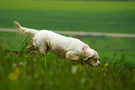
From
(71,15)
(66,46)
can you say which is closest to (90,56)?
(66,46)

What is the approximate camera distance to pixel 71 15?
8.40 m

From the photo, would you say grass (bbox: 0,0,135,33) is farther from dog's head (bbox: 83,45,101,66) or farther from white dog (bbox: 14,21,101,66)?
dog's head (bbox: 83,45,101,66)

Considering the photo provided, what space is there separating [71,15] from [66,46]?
3934 mm

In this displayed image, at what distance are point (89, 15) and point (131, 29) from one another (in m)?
1.49

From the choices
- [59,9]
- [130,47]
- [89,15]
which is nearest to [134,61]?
[130,47]

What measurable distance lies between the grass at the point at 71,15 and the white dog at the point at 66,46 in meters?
3.07

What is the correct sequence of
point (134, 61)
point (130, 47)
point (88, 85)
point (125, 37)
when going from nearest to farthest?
point (88, 85) < point (134, 61) < point (130, 47) < point (125, 37)

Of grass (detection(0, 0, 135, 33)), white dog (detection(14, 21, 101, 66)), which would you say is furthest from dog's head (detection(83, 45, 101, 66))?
grass (detection(0, 0, 135, 33))

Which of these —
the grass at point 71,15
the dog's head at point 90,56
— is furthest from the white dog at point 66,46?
the grass at point 71,15

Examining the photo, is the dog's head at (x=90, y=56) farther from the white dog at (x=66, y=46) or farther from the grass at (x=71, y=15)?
the grass at (x=71, y=15)

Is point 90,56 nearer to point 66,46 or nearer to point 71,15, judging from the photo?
point 66,46

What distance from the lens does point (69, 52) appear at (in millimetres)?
4477

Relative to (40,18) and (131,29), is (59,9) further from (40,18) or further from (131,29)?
(131,29)

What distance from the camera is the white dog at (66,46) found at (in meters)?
4.40
